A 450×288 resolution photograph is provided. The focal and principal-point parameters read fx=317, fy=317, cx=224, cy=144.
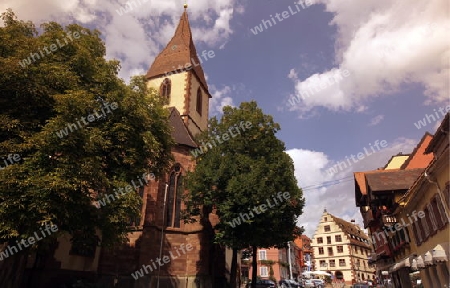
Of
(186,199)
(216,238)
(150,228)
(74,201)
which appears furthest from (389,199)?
(74,201)

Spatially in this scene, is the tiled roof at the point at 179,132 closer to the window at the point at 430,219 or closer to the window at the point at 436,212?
the window at the point at 430,219

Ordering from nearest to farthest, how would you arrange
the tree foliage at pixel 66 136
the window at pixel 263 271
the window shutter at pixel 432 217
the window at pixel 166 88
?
the tree foliage at pixel 66 136
the window shutter at pixel 432 217
the window at pixel 166 88
the window at pixel 263 271

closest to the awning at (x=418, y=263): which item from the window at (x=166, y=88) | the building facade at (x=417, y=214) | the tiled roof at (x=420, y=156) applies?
the building facade at (x=417, y=214)

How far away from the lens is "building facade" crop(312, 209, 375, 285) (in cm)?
6094

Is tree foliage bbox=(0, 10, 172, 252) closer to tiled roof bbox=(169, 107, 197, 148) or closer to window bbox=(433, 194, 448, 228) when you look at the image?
tiled roof bbox=(169, 107, 197, 148)

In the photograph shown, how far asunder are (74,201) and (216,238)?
1091cm

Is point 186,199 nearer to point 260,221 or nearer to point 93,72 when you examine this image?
point 260,221

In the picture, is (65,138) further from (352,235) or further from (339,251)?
(352,235)

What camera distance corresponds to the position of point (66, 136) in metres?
11.4

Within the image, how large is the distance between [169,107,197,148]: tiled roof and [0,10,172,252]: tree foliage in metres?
10.3

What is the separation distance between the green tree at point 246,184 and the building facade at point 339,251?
44.8 meters

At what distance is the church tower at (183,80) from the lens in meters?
35.0

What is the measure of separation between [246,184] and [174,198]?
7.23 m

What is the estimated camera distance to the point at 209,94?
42.0m
